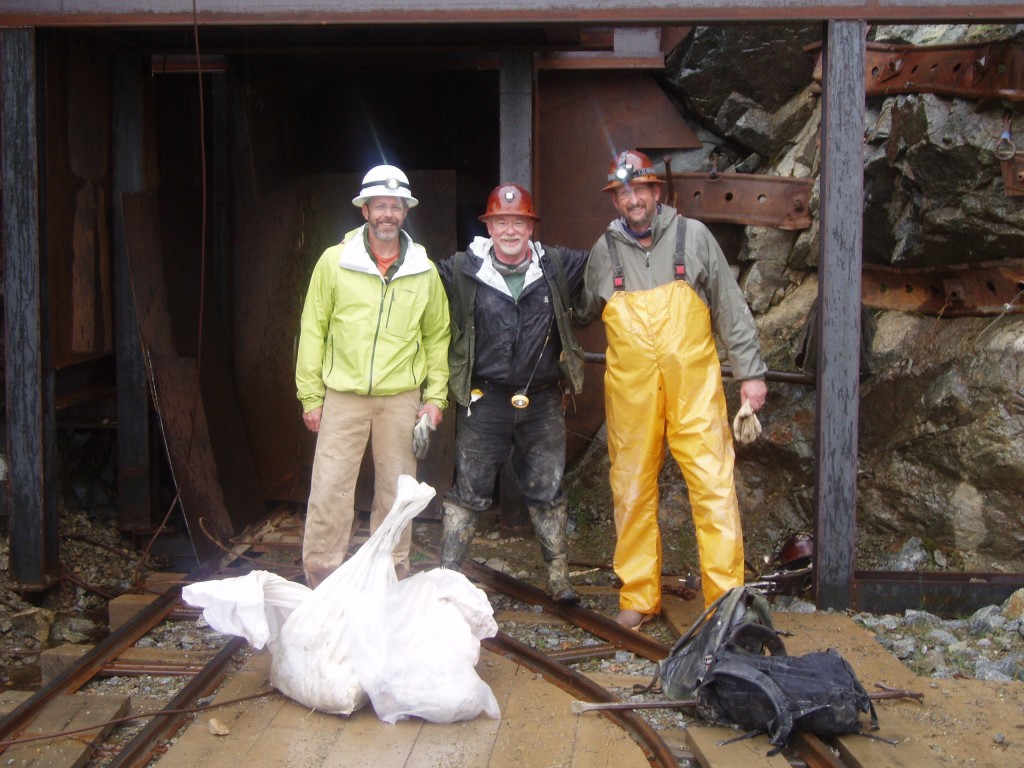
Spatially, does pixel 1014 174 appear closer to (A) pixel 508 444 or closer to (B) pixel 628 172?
(B) pixel 628 172

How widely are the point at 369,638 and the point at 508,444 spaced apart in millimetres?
1467

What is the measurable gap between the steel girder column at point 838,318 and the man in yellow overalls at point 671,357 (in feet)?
1.64

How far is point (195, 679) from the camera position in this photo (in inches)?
162

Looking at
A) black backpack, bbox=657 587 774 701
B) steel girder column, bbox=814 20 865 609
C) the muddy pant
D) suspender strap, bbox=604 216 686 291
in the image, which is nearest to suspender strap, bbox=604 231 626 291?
suspender strap, bbox=604 216 686 291

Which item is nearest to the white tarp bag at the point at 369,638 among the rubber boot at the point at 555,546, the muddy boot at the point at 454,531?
the muddy boot at the point at 454,531

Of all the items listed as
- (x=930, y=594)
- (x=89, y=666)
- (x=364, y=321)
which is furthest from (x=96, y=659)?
(x=930, y=594)

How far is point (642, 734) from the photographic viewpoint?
371 centimetres

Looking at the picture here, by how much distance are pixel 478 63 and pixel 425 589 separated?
3.65 metres

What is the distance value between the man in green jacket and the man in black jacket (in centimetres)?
14

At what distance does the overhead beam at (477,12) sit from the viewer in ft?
15.9

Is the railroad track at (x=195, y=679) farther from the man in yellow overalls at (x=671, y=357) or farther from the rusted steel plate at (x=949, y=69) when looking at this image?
the rusted steel plate at (x=949, y=69)

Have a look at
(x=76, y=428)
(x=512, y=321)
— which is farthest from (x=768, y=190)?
(x=76, y=428)

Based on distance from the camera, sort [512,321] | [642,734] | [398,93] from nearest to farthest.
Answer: [642,734] < [512,321] < [398,93]

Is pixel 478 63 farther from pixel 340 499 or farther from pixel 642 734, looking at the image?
pixel 642 734
